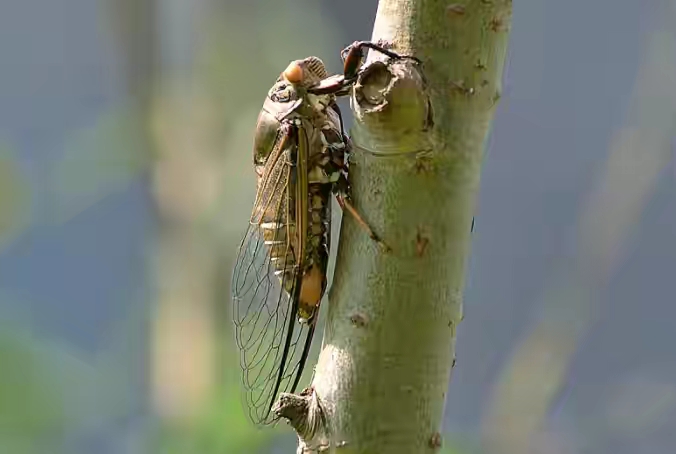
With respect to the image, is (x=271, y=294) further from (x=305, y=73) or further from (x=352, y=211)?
(x=352, y=211)

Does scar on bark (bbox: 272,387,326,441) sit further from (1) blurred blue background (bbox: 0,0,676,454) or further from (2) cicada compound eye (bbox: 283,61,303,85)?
(1) blurred blue background (bbox: 0,0,676,454)

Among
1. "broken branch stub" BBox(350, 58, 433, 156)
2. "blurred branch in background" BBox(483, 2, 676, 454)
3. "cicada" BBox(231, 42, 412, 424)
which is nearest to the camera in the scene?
"broken branch stub" BBox(350, 58, 433, 156)

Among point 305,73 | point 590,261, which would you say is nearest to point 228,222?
point 590,261

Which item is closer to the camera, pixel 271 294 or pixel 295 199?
pixel 295 199

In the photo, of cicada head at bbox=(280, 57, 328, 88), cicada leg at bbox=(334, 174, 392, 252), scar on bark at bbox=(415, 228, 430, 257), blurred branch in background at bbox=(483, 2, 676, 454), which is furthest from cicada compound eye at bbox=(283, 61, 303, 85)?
blurred branch in background at bbox=(483, 2, 676, 454)

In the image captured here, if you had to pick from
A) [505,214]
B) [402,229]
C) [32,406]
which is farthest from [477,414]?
[402,229]

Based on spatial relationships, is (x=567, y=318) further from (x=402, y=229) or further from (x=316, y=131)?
(x=402, y=229)

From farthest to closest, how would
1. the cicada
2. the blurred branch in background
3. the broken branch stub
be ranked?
the blurred branch in background, the cicada, the broken branch stub
